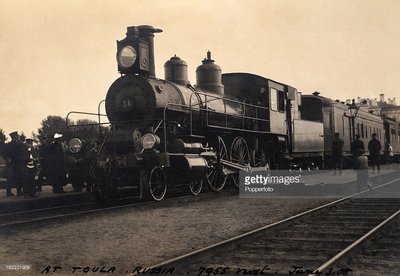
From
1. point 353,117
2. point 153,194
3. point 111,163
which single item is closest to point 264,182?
point 153,194

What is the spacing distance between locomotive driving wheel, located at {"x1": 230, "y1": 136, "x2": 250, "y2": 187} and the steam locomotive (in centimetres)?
3

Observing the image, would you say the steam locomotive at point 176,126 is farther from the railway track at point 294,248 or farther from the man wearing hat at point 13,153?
the railway track at point 294,248

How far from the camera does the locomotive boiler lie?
9.59 m

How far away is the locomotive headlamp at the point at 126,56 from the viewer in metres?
10.3

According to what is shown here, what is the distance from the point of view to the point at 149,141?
9.45m

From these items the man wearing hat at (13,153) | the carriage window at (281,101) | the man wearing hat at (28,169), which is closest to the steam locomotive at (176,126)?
the carriage window at (281,101)

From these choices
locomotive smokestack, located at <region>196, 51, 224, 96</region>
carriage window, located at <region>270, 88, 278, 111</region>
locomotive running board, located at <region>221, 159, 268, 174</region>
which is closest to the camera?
locomotive running board, located at <region>221, 159, 268, 174</region>

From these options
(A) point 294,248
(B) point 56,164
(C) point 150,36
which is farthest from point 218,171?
(A) point 294,248

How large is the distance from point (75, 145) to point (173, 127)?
213 cm

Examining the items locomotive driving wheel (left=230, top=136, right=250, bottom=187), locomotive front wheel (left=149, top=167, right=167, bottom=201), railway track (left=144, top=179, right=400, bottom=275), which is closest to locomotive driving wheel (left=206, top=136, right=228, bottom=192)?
locomotive driving wheel (left=230, top=136, right=250, bottom=187)

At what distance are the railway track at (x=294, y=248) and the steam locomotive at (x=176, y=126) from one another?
133 inches

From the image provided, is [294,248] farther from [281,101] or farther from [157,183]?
[281,101]

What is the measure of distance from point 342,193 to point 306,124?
548cm

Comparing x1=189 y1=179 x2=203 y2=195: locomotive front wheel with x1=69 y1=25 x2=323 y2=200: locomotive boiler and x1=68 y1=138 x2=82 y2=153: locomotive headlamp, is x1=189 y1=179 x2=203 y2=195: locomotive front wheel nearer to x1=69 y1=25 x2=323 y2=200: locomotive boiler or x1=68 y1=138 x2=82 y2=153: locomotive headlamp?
x1=69 y1=25 x2=323 y2=200: locomotive boiler
